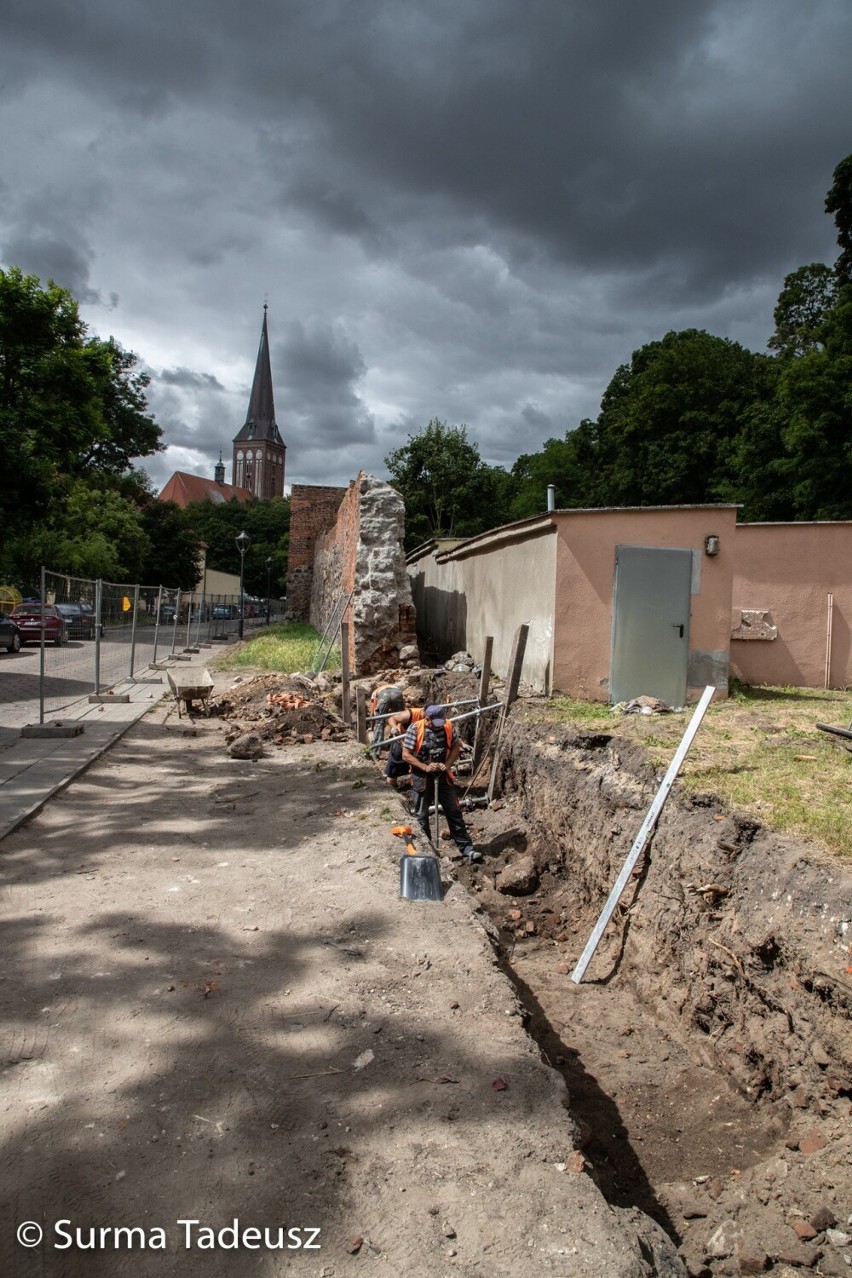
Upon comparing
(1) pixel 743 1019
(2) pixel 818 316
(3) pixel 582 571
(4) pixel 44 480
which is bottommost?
(1) pixel 743 1019

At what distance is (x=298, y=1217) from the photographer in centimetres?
250

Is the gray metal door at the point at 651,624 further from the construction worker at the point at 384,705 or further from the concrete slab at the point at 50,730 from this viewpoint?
the concrete slab at the point at 50,730

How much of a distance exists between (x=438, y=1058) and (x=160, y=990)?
1.38 meters

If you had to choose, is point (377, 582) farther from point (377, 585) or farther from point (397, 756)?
point (397, 756)

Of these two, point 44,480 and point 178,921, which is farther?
point 44,480

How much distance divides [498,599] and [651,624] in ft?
10.6

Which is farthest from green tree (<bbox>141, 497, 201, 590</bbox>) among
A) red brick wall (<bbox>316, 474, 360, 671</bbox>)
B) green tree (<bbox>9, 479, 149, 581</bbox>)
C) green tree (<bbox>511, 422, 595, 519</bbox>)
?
A: red brick wall (<bbox>316, 474, 360, 671</bbox>)

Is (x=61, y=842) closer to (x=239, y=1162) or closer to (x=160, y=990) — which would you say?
(x=160, y=990)

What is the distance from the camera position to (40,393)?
Result: 1745cm

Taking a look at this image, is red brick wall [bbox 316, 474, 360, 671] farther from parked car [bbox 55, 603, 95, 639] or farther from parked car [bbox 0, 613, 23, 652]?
parked car [bbox 0, 613, 23, 652]

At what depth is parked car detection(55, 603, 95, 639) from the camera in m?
13.8

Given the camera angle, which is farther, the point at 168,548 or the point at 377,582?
the point at 168,548

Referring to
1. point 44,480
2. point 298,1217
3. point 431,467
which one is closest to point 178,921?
point 298,1217

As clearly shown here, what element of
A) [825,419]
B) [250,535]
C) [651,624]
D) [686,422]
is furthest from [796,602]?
[250,535]
